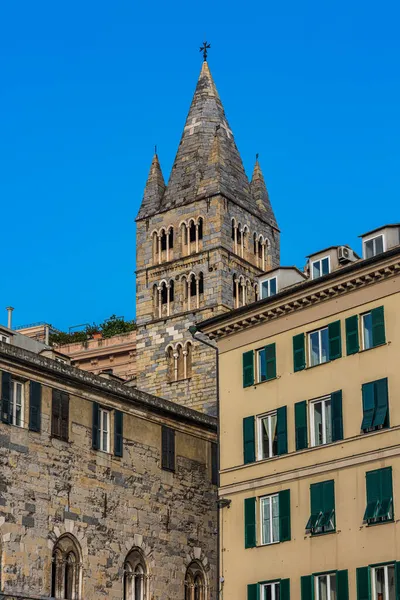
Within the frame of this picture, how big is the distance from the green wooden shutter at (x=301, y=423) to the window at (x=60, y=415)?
10152mm

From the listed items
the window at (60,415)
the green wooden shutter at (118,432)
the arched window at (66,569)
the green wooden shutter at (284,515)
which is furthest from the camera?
the green wooden shutter at (118,432)

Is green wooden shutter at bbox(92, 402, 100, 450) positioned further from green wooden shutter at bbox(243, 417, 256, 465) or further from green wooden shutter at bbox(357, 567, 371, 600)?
green wooden shutter at bbox(357, 567, 371, 600)

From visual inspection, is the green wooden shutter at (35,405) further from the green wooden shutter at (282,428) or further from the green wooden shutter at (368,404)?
the green wooden shutter at (368,404)

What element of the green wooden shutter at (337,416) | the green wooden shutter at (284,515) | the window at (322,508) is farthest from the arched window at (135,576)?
the green wooden shutter at (337,416)

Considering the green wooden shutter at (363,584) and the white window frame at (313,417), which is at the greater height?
the white window frame at (313,417)

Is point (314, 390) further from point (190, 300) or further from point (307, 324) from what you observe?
point (190, 300)

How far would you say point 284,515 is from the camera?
41.6m

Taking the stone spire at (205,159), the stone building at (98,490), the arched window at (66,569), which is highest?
the stone spire at (205,159)

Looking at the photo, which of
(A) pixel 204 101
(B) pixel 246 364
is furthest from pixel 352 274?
(A) pixel 204 101

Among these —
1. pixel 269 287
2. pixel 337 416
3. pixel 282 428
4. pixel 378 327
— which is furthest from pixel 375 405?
pixel 269 287

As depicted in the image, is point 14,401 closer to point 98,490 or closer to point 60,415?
point 60,415

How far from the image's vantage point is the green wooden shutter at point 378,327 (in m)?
40.3

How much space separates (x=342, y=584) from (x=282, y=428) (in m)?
6.20

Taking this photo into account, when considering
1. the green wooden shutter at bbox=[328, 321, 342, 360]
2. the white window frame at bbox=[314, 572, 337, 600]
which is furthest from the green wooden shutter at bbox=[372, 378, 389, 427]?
the white window frame at bbox=[314, 572, 337, 600]
